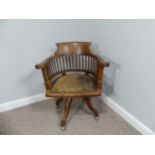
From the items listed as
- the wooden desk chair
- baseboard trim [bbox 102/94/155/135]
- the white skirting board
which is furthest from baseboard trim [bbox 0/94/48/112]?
baseboard trim [bbox 102/94/155/135]

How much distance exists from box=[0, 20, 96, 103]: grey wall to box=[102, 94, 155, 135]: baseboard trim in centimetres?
78

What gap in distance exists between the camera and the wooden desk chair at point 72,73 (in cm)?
159

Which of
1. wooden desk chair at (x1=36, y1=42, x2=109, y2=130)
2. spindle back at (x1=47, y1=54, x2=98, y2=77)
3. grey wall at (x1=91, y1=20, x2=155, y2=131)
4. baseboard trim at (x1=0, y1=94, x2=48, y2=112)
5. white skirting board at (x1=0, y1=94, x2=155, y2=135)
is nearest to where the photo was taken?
grey wall at (x1=91, y1=20, x2=155, y2=131)

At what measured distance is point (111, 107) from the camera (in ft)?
6.86

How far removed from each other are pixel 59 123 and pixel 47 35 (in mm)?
946

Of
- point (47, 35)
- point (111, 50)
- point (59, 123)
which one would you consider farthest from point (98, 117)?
point (47, 35)

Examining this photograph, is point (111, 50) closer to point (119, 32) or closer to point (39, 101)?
point (119, 32)

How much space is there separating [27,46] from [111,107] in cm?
114

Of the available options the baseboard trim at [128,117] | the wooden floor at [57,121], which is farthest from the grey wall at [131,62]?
the wooden floor at [57,121]

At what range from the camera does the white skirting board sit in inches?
67.6

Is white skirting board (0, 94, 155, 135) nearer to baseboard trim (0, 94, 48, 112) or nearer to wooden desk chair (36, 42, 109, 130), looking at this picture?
baseboard trim (0, 94, 48, 112)

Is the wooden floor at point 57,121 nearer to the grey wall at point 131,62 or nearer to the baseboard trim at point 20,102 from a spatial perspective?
the baseboard trim at point 20,102

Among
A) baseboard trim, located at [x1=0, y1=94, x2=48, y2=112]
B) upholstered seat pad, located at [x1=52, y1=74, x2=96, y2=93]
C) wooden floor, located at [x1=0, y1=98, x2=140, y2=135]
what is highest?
upholstered seat pad, located at [x1=52, y1=74, x2=96, y2=93]

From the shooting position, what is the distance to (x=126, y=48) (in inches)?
66.6
